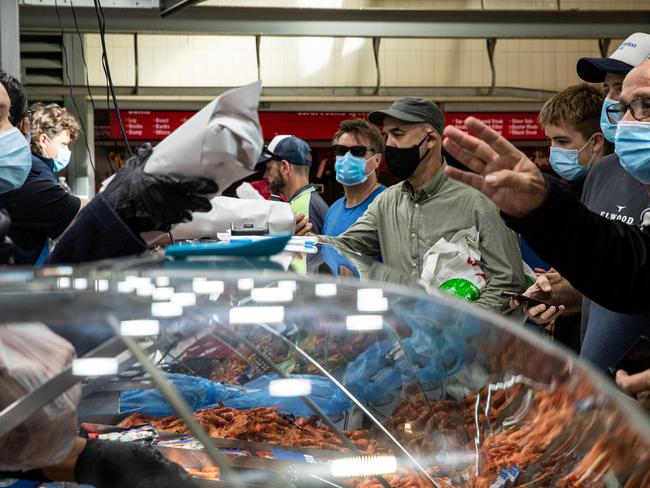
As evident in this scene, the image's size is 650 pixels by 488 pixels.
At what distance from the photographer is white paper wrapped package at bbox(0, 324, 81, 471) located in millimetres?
1099

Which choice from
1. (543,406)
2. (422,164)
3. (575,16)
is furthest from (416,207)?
(575,16)

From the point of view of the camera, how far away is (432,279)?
2230mm

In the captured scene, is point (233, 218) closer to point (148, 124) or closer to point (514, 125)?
point (148, 124)

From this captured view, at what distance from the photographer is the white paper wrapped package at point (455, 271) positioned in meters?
2.15

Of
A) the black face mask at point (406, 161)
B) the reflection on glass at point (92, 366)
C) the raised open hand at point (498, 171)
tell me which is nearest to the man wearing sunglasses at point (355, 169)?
the black face mask at point (406, 161)

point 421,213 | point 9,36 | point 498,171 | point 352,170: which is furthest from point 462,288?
point 9,36

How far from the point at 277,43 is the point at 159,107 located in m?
1.60

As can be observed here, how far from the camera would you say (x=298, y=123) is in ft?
29.4

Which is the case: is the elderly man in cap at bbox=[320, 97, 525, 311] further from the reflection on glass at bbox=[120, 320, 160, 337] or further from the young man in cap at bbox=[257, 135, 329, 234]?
the reflection on glass at bbox=[120, 320, 160, 337]

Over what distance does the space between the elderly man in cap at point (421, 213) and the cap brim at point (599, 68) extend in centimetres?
68

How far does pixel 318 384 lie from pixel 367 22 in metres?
5.28

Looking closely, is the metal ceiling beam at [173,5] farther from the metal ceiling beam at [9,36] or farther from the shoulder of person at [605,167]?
the shoulder of person at [605,167]

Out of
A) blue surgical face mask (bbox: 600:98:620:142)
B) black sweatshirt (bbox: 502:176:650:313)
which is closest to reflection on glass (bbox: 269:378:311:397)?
black sweatshirt (bbox: 502:176:650:313)

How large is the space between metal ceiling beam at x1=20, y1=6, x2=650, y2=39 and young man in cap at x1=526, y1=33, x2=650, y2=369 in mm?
3154
